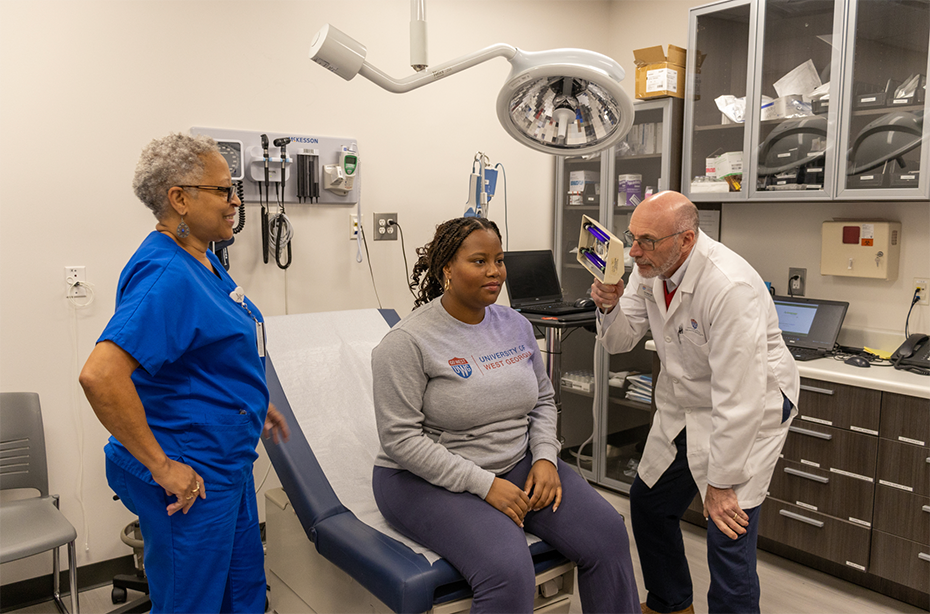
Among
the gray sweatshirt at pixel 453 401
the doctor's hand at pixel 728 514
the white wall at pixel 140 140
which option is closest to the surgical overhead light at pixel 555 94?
the gray sweatshirt at pixel 453 401

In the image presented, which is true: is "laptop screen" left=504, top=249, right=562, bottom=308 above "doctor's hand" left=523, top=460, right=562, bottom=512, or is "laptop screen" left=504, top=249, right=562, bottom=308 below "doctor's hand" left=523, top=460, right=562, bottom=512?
above

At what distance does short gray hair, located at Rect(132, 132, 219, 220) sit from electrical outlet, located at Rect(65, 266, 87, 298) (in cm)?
106

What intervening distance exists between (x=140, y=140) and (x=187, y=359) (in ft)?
4.42

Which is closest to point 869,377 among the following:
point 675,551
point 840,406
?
point 840,406

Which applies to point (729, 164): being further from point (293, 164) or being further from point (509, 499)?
point (509, 499)

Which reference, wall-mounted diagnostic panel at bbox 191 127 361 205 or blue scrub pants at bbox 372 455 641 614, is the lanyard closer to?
blue scrub pants at bbox 372 455 641 614

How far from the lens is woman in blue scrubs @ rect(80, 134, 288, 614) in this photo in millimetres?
1352

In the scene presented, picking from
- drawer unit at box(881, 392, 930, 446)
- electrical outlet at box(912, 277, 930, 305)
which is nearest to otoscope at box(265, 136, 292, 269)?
drawer unit at box(881, 392, 930, 446)

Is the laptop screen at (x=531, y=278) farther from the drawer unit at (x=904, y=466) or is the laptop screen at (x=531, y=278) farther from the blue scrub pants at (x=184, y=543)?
the blue scrub pants at (x=184, y=543)

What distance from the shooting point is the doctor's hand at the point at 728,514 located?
1.72 m

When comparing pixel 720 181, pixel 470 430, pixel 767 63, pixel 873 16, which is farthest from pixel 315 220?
pixel 873 16

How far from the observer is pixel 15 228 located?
225cm

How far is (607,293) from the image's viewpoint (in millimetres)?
2002

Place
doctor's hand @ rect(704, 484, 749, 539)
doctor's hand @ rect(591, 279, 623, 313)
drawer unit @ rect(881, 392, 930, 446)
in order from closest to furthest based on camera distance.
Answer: doctor's hand @ rect(704, 484, 749, 539) < doctor's hand @ rect(591, 279, 623, 313) < drawer unit @ rect(881, 392, 930, 446)
